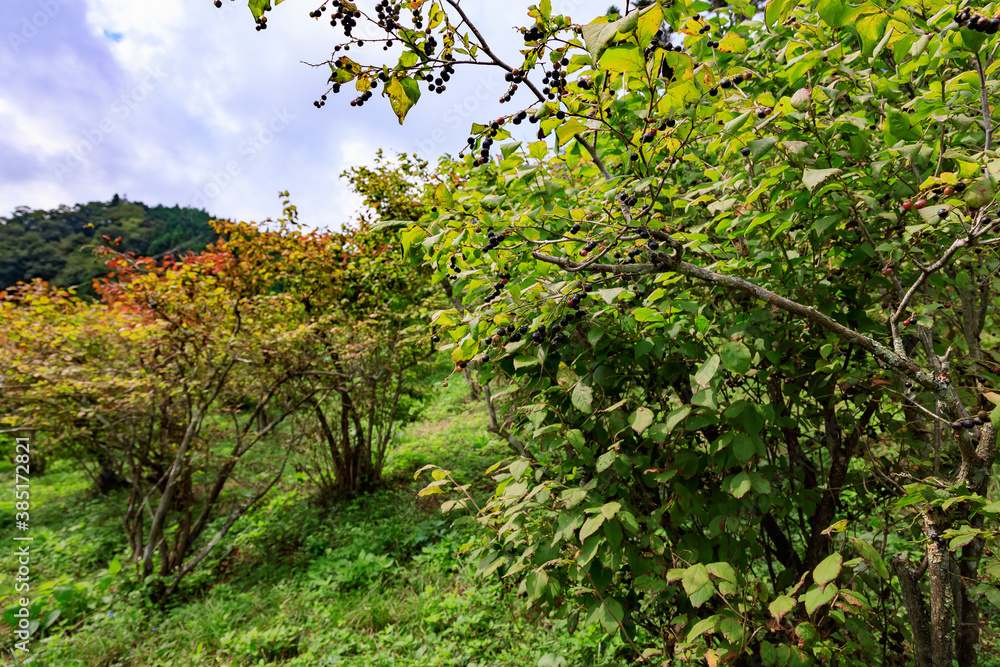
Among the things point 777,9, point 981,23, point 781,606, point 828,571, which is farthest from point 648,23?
point 781,606

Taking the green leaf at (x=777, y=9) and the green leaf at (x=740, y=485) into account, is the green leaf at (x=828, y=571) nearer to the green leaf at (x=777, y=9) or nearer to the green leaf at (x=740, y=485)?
the green leaf at (x=740, y=485)

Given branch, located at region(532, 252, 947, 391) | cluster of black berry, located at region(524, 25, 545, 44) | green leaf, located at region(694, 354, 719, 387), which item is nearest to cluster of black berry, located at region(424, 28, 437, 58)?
cluster of black berry, located at region(524, 25, 545, 44)

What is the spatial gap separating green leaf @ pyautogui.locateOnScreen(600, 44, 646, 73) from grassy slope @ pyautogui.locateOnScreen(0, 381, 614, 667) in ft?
6.35

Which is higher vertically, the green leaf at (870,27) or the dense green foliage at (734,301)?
the green leaf at (870,27)

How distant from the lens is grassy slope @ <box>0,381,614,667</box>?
289 centimetres

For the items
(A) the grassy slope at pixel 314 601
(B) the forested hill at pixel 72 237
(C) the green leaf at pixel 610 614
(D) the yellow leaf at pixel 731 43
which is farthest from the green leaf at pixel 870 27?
(B) the forested hill at pixel 72 237

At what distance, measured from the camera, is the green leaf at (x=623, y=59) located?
1050 mm

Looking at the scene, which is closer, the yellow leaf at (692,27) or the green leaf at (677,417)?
the yellow leaf at (692,27)

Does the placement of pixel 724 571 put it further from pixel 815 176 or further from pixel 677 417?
pixel 815 176

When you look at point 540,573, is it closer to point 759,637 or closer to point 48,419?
point 759,637

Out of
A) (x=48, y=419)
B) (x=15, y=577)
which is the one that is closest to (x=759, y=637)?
(x=48, y=419)

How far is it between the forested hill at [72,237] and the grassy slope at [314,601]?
15.2m

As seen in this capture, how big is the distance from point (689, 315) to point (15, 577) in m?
6.62

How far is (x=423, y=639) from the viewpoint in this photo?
117 inches
